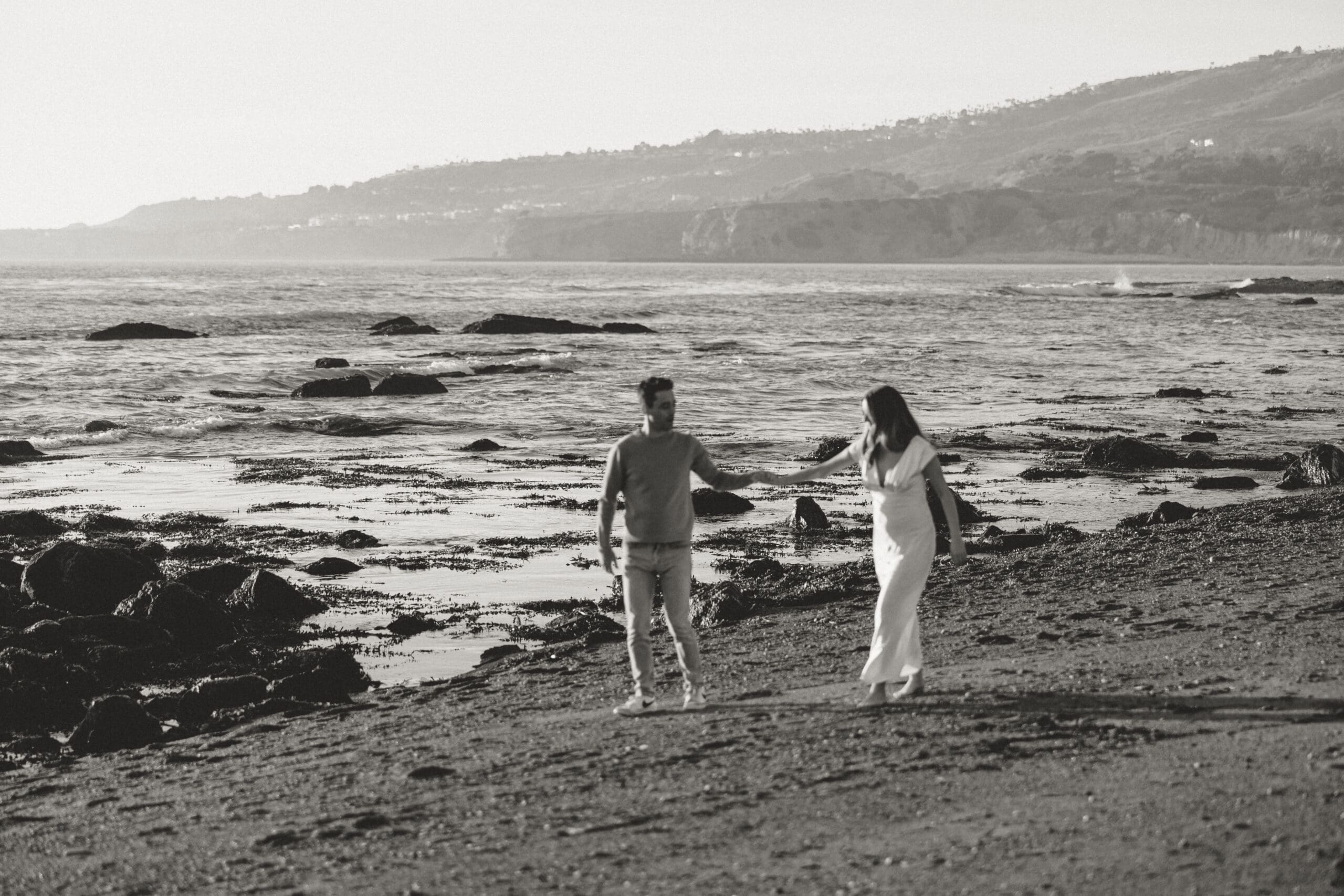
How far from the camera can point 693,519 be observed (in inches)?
293

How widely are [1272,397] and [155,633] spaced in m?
23.9

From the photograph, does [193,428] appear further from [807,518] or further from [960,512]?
[960,512]

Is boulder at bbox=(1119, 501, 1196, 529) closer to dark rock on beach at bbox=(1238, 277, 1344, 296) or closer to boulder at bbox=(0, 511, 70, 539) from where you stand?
boulder at bbox=(0, 511, 70, 539)

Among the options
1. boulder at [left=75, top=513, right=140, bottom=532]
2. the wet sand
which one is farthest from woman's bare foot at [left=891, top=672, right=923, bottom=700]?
boulder at [left=75, top=513, right=140, bottom=532]

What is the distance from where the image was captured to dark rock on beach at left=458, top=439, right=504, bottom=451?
21.8 m

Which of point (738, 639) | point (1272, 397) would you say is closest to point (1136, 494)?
point (738, 639)

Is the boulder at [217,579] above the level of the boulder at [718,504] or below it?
above

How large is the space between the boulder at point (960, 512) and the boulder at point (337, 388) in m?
16.7

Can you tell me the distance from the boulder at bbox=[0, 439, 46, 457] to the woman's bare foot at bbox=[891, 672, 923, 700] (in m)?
16.0

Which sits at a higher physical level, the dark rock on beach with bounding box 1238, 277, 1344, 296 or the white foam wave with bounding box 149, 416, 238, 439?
the white foam wave with bounding box 149, 416, 238, 439

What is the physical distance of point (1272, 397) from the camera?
29172 mm

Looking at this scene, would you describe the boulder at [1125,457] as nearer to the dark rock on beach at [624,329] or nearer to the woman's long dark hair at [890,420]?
the woman's long dark hair at [890,420]

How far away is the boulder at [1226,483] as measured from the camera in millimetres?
17141

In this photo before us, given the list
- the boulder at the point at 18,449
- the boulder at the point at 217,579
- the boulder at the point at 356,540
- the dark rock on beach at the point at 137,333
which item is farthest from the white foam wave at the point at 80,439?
the dark rock on beach at the point at 137,333
